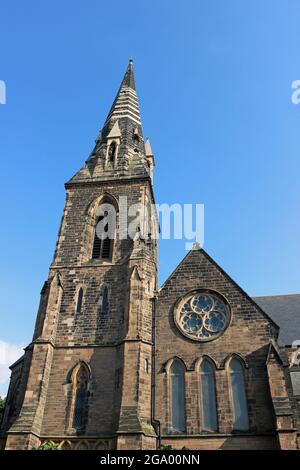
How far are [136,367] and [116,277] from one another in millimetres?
4704

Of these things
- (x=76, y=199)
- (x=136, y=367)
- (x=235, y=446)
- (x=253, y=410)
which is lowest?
(x=235, y=446)

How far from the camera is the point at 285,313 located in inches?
921

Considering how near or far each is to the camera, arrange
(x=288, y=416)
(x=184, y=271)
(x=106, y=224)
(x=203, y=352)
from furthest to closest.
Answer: (x=106, y=224) < (x=184, y=271) < (x=203, y=352) < (x=288, y=416)

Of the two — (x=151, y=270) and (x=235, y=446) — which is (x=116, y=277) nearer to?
(x=151, y=270)

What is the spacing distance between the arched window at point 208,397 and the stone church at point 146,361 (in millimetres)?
37

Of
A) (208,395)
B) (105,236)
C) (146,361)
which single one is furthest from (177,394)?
(105,236)

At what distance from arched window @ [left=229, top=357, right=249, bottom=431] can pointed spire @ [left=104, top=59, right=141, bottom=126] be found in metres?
18.2

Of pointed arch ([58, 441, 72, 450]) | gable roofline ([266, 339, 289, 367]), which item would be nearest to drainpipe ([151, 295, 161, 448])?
pointed arch ([58, 441, 72, 450])

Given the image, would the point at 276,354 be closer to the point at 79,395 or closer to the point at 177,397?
the point at 177,397

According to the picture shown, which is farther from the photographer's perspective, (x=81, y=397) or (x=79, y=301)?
(x=79, y=301)

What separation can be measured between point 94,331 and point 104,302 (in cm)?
144

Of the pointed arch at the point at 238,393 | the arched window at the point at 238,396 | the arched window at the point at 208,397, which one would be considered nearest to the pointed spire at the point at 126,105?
the arched window at the point at 208,397
